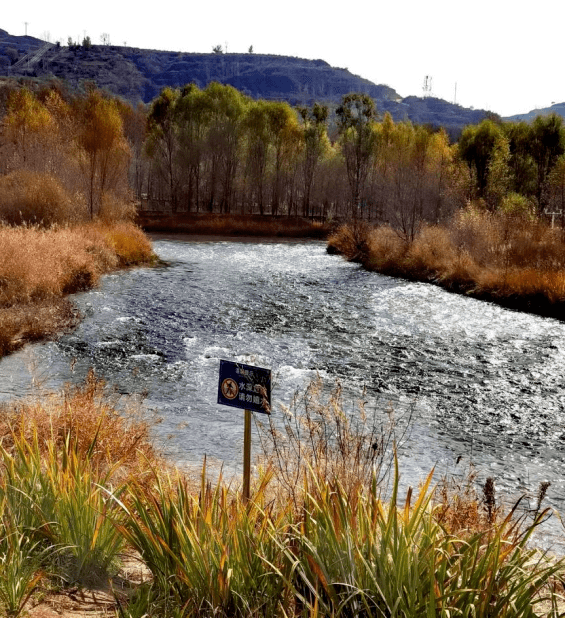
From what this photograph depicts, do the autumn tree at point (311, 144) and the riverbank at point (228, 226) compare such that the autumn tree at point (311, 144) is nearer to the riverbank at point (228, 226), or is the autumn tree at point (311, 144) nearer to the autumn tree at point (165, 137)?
the riverbank at point (228, 226)

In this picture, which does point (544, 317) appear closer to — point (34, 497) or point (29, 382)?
point (29, 382)

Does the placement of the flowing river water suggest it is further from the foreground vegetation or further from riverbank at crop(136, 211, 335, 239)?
riverbank at crop(136, 211, 335, 239)

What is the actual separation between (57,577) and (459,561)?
2.18m

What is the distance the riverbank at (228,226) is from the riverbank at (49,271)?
16.4 meters

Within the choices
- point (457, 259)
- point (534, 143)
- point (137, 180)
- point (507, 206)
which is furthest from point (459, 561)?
point (137, 180)

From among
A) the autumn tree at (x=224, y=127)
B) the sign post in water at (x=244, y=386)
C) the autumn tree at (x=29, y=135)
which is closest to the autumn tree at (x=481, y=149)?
the autumn tree at (x=224, y=127)

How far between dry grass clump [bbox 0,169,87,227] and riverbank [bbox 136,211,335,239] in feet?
51.8

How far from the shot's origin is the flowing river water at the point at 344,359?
298 inches

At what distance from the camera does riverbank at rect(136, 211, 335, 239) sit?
40000mm

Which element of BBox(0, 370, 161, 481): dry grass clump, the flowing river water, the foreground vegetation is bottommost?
the flowing river water

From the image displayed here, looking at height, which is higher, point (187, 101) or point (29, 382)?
point (187, 101)

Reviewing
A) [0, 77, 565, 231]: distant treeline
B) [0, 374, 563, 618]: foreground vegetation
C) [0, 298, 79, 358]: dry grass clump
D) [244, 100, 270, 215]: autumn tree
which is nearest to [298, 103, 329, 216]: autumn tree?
[0, 77, 565, 231]: distant treeline

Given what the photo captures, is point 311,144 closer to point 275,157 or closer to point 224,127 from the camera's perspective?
point 275,157

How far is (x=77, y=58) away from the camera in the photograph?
186m
